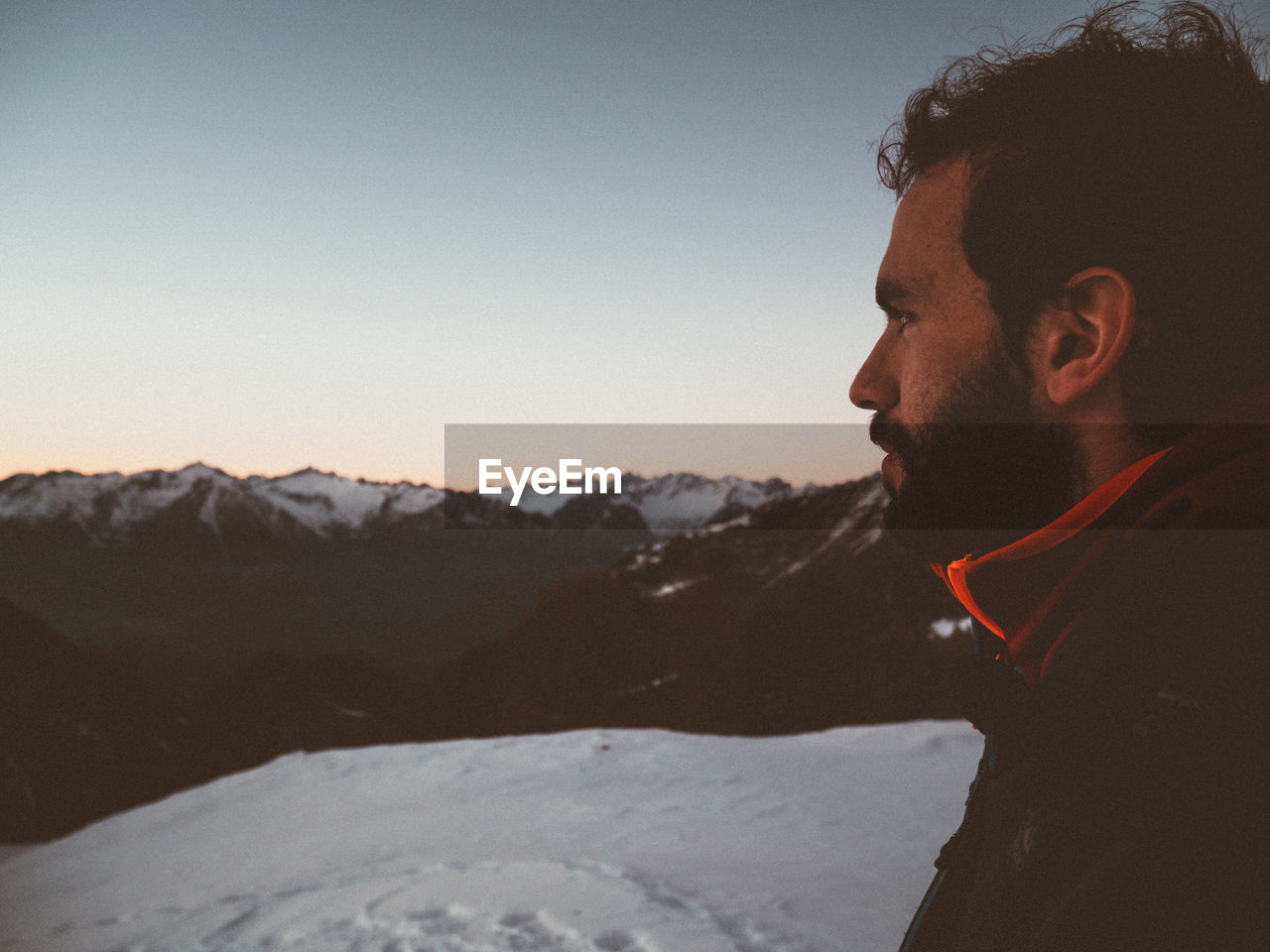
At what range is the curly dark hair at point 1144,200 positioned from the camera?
2.54ft

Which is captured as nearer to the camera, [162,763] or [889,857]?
[889,857]

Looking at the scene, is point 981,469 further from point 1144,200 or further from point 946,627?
point 946,627

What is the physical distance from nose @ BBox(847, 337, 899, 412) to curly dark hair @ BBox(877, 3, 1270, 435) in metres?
0.16

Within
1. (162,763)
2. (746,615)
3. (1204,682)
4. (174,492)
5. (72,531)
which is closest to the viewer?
(1204,682)

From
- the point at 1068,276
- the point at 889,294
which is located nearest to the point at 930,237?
the point at 889,294

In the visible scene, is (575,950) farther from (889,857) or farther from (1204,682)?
(1204,682)

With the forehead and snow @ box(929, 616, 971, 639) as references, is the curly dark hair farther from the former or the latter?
snow @ box(929, 616, 971, 639)

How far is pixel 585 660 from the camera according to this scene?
2398 centimetres

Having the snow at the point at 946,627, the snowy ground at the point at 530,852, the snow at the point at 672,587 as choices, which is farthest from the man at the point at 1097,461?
the snow at the point at 672,587

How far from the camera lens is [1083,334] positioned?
0.80 meters

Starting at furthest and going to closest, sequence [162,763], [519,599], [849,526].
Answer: [519,599], [849,526], [162,763]

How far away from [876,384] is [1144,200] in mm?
355

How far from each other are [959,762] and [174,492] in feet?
181

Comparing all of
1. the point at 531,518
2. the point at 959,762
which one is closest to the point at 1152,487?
the point at 959,762
